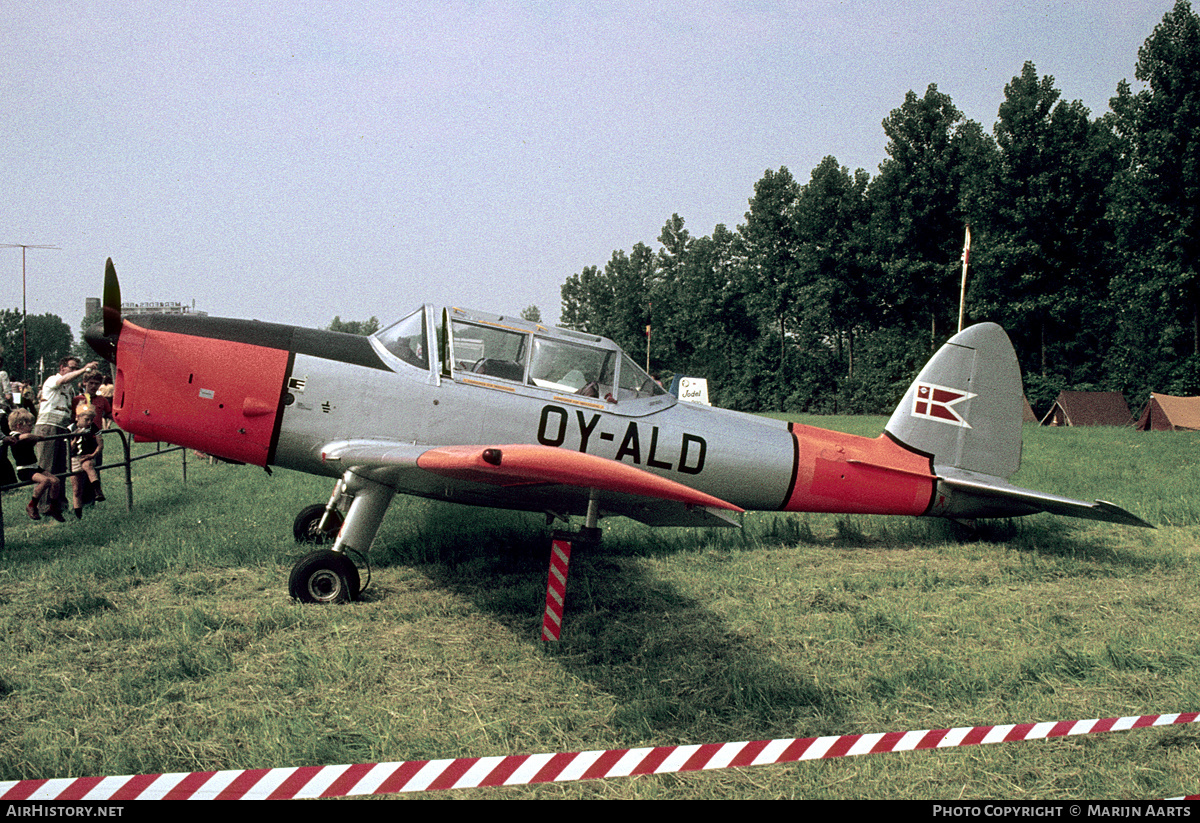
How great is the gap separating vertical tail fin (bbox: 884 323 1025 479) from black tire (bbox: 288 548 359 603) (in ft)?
17.1

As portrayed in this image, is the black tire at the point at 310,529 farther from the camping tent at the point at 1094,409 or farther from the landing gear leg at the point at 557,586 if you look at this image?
the camping tent at the point at 1094,409

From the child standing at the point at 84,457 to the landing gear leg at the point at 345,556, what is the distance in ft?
15.2

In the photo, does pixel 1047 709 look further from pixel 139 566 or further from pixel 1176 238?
pixel 1176 238

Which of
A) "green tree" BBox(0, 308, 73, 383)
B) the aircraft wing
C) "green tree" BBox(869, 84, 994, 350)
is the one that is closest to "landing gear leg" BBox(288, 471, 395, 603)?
the aircraft wing

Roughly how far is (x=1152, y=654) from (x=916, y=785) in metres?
2.39

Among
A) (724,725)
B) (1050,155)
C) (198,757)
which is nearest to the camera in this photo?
(198,757)

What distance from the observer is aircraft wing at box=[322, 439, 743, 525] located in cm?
317

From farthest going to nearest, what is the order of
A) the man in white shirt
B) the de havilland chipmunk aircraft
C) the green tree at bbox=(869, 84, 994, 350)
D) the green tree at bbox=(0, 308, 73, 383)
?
the green tree at bbox=(0, 308, 73, 383), the green tree at bbox=(869, 84, 994, 350), the man in white shirt, the de havilland chipmunk aircraft

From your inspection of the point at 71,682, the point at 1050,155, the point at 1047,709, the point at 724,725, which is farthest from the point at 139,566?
the point at 1050,155

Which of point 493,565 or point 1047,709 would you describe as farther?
point 493,565

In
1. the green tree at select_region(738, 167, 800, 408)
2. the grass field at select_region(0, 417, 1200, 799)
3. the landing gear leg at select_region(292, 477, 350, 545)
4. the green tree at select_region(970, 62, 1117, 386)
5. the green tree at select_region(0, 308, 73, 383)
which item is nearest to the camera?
the grass field at select_region(0, 417, 1200, 799)

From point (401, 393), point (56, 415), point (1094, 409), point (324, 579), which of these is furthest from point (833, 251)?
point (324, 579)

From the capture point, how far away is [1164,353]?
29.4 m

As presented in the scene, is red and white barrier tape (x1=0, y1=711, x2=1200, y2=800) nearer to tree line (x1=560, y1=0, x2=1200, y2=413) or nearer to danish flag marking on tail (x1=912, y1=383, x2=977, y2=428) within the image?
danish flag marking on tail (x1=912, y1=383, x2=977, y2=428)
